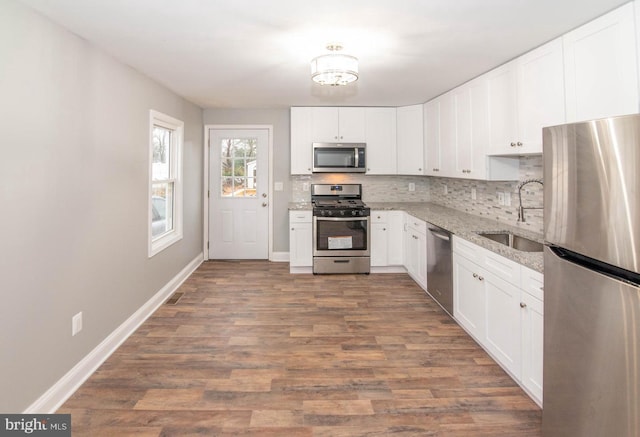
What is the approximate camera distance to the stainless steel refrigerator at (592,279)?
1.16 m

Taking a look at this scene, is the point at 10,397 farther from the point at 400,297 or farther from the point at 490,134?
the point at 490,134

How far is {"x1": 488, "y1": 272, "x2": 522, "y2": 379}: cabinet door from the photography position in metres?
2.22

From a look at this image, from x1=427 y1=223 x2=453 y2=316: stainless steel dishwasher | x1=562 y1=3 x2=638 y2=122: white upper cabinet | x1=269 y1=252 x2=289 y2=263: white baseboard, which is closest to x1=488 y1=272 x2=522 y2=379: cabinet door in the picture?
x1=427 y1=223 x2=453 y2=316: stainless steel dishwasher

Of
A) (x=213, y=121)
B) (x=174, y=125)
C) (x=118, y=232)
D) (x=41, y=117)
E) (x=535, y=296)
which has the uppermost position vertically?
(x=213, y=121)

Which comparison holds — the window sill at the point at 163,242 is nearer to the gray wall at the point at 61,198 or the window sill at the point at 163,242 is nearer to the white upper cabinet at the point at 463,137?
the gray wall at the point at 61,198

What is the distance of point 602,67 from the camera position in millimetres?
2002

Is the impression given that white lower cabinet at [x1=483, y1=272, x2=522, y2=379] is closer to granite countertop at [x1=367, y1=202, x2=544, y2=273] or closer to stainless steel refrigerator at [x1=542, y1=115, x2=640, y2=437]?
granite countertop at [x1=367, y1=202, x2=544, y2=273]

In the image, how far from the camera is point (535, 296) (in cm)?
200

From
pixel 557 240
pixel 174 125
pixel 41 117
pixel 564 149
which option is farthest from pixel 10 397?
pixel 174 125

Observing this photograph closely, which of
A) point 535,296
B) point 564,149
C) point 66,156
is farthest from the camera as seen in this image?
point 66,156

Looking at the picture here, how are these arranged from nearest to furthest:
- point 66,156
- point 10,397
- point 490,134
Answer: point 10,397 → point 66,156 → point 490,134

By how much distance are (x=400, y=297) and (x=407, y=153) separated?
2.08 metres

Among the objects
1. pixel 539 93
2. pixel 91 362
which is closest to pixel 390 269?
pixel 539 93

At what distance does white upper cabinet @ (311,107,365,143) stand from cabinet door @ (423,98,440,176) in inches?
33.6
